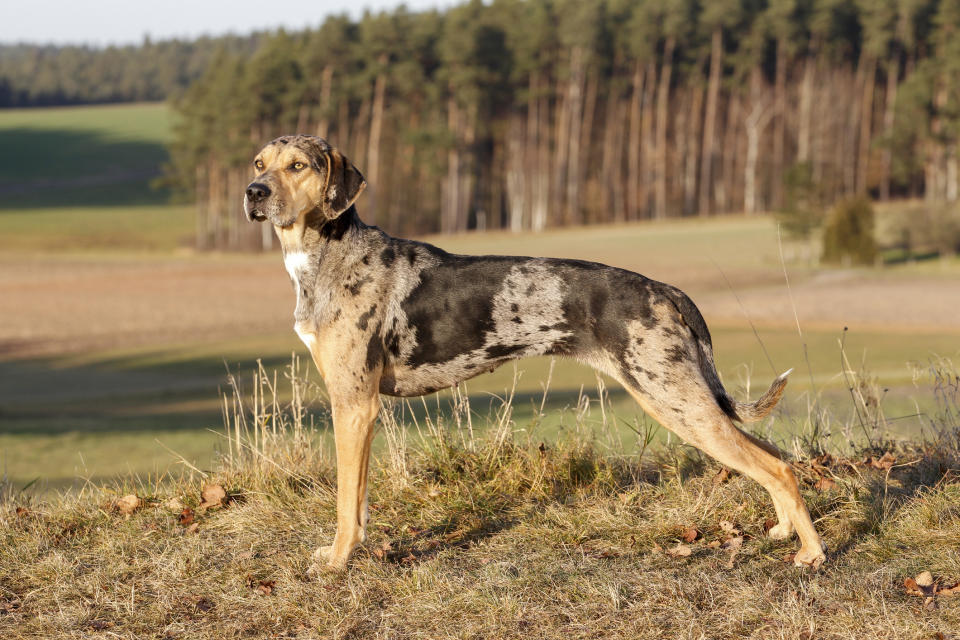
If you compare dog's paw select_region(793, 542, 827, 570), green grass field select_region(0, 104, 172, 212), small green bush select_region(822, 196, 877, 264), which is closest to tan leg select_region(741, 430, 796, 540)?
dog's paw select_region(793, 542, 827, 570)

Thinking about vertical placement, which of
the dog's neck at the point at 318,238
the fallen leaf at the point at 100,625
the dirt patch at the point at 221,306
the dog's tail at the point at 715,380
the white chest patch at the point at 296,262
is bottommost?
the dirt patch at the point at 221,306

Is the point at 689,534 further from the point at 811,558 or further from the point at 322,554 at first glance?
the point at 322,554

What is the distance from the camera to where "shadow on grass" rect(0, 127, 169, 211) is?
102 m

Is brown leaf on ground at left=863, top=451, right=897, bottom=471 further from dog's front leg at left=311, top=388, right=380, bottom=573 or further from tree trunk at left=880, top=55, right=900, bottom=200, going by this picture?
tree trunk at left=880, top=55, right=900, bottom=200

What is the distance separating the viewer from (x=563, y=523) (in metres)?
5.77

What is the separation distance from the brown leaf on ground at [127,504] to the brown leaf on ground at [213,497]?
43cm

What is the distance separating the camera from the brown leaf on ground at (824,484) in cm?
607

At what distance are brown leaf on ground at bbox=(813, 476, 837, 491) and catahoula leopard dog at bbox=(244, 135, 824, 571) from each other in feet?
2.48

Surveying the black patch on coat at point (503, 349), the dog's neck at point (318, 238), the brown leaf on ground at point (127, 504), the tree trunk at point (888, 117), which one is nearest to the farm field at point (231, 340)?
the brown leaf on ground at point (127, 504)

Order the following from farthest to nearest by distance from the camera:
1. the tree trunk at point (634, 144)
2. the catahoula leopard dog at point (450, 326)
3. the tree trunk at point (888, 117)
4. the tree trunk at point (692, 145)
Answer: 1. the tree trunk at point (634, 144)
2. the tree trunk at point (692, 145)
3. the tree trunk at point (888, 117)
4. the catahoula leopard dog at point (450, 326)

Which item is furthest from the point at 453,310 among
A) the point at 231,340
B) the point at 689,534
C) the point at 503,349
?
the point at 231,340

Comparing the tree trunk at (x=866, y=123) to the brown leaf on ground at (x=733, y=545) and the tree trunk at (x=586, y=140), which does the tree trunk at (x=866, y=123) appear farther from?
the brown leaf on ground at (x=733, y=545)

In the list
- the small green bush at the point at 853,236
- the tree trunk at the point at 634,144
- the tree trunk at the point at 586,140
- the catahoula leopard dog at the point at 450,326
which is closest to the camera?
the catahoula leopard dog at the point at 450,326

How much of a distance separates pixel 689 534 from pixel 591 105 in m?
72.2
